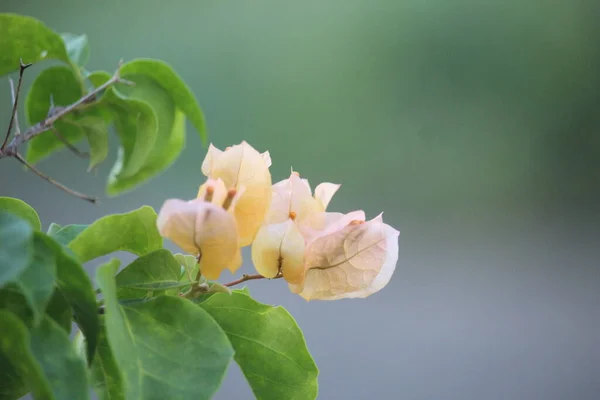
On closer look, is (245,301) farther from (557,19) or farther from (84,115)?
(557,19)

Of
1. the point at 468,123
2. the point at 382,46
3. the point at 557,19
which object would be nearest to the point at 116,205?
the point at 382,46

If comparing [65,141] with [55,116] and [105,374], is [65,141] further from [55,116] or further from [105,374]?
[105,374]

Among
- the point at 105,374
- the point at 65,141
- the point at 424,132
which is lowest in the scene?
the point at 105,374

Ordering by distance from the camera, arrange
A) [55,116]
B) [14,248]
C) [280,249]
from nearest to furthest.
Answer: [14,248] → [280,249] → [55,116]

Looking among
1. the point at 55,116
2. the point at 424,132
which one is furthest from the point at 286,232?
the point at 424,132

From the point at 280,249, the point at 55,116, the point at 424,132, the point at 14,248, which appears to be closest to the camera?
the point at 14,248

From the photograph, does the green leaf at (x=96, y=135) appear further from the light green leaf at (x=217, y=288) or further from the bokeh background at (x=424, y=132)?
the bokeh background at (x=424, y=132)

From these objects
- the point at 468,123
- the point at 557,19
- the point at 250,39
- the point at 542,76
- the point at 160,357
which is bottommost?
the point at 160,357

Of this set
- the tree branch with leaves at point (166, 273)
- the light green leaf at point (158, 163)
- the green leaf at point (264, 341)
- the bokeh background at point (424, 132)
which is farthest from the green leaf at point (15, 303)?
the bokeh background at point (424, 132)
